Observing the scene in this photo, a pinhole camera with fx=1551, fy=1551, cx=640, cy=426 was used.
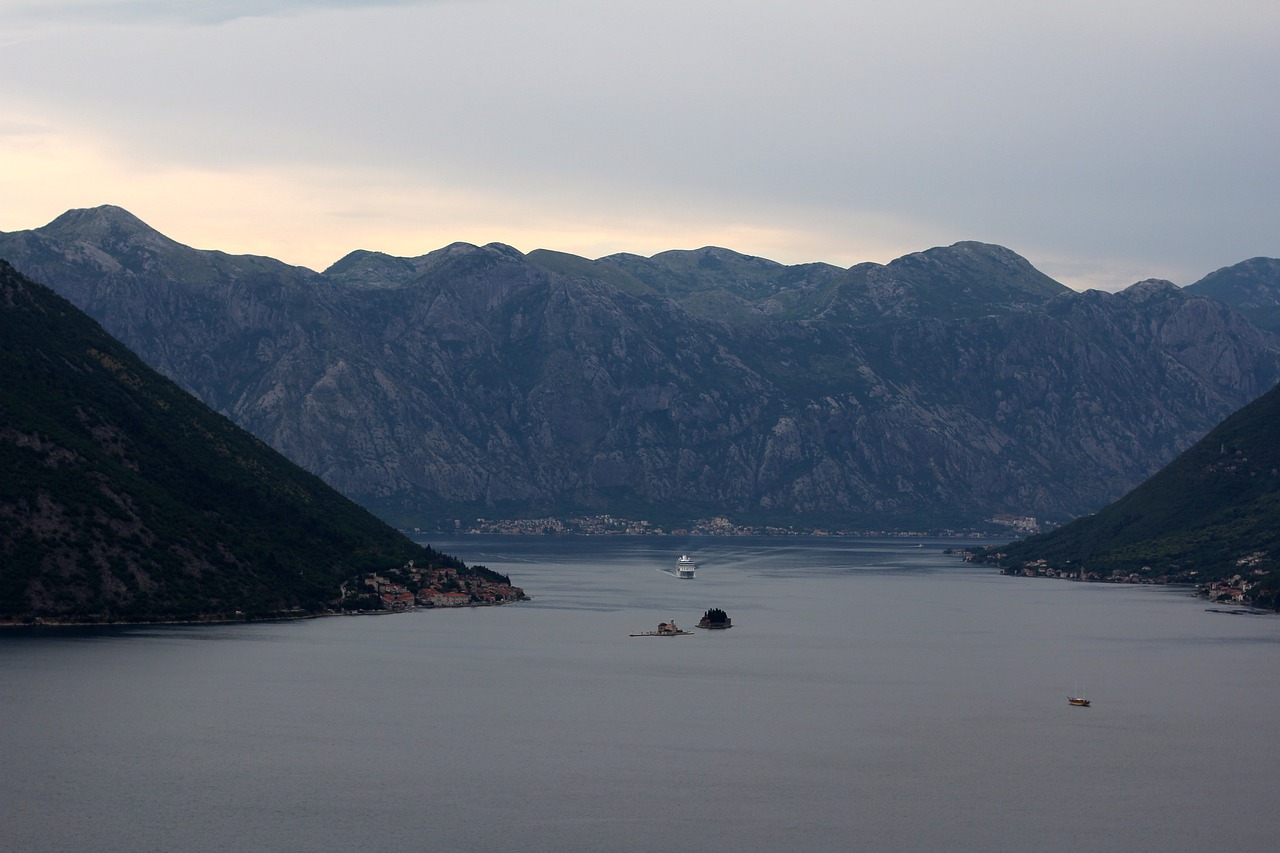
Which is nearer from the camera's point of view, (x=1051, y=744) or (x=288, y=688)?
(x=1051, y=744)

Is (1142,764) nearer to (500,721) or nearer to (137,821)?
(500,721)

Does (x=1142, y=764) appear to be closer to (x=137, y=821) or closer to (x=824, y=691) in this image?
(x=824, y=691)

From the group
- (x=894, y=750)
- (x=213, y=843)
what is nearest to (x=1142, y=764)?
(x=894, y=750)

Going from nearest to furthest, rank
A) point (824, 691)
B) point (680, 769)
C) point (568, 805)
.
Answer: point (568, 805) < point (680, 769) < point (824, 691)

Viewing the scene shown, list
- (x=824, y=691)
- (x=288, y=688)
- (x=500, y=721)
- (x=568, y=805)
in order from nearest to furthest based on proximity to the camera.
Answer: (x=568, y=805), (x=500, y=721), (x=288, y=688), (x=824, y=691)

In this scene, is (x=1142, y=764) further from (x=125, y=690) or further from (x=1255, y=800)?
(x=125, y=690)

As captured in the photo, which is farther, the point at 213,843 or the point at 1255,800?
the point at 1255,800

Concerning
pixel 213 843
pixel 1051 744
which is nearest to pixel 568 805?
pixel 213 843

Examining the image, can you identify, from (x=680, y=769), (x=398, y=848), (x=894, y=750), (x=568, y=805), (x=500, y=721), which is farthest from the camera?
(x=500, y=721)

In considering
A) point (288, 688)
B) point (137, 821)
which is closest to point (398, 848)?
point (137, 821)

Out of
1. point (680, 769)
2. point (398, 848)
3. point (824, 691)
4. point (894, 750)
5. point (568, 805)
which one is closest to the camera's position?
point (398, 848)
